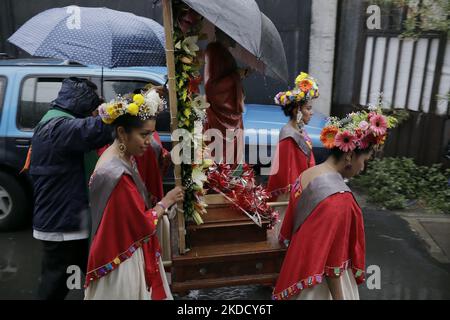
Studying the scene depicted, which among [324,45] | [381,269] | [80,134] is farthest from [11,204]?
[324,45]

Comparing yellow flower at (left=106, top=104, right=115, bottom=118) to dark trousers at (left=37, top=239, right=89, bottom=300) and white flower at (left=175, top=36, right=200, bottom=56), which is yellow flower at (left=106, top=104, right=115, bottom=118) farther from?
dark trousers at (left=37, top=239, right=89, bottom=300)

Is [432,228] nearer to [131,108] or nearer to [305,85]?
[305,85]

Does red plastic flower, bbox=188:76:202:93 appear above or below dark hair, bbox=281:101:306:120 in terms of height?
above

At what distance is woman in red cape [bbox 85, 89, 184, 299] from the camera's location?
8.18ft

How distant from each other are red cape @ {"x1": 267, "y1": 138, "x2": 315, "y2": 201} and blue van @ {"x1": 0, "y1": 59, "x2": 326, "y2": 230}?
1741 mm

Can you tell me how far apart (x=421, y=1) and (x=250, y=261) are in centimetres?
510

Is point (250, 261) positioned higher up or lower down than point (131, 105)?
lower down

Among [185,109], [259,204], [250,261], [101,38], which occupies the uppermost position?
[101,38]

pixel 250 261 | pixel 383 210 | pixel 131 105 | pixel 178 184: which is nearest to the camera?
pixel 131 105

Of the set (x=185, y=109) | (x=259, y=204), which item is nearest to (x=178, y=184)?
(x=185, y=109)

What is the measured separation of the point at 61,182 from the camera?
3.04 metres

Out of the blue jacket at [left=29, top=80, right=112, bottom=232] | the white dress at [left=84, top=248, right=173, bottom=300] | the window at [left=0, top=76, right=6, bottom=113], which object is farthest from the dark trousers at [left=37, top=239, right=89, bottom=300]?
the window at [left=0, top=76, right=6, bottom=113]

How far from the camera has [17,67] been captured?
A: 5105mm
